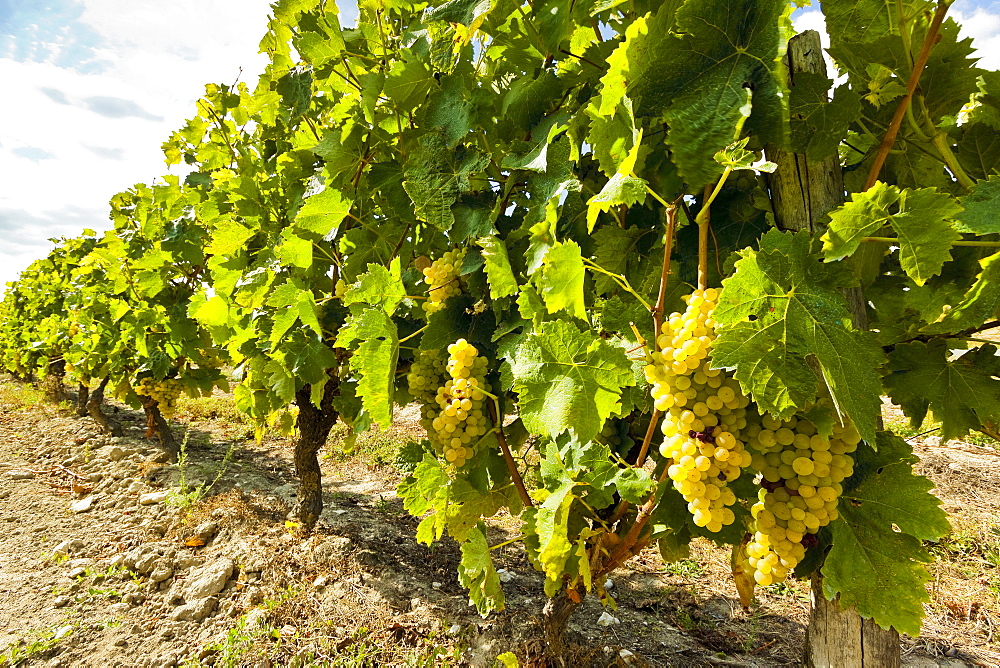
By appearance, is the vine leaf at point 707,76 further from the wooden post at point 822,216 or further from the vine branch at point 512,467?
the vine branch at point 512,467

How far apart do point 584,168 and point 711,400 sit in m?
0.91

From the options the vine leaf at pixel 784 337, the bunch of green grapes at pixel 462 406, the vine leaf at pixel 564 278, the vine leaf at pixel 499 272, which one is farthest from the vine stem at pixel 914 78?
the bunch of green grapes at pixel 462 406

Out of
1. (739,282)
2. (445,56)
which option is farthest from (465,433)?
(445,56)

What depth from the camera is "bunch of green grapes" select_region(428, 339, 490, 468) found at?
1.65m

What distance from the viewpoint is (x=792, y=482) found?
3.60 feet

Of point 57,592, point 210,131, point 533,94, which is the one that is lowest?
point 57,592

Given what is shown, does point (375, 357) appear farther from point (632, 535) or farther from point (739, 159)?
point (739, 159)

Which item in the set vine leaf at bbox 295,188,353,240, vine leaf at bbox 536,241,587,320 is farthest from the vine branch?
vine leaf at bbox 295,188,353,240

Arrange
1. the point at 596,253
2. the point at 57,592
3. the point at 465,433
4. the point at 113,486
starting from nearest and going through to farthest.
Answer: the point at 596,253, the point at 465,433, the point at 57,592, the point at 113,486

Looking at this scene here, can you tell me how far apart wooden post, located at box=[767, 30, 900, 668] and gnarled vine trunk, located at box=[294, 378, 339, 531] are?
3.39 m

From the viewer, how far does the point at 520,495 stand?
1.88 m

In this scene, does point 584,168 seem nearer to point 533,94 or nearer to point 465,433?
point 533,94

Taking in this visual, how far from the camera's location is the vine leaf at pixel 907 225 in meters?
0.87

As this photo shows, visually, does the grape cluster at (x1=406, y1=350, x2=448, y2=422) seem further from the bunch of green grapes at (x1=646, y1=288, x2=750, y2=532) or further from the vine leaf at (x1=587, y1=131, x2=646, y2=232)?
the vine leaf at (x1=587, y1=131, x2=646, y2=232)
